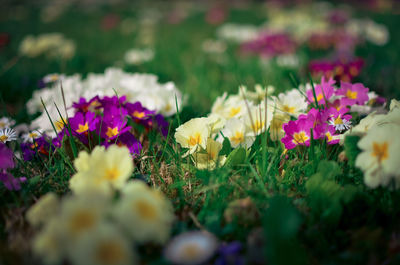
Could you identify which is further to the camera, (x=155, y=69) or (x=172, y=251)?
(x=155, y=69)

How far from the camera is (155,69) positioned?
10.4ft

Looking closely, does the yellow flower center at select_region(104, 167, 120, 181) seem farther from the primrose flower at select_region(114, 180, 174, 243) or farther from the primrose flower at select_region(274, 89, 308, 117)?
the primrose flower at select_region(274, 89, 308, 117)

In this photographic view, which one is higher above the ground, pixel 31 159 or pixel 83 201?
pixel 83 201

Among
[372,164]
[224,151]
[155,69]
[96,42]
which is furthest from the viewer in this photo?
[96,42]

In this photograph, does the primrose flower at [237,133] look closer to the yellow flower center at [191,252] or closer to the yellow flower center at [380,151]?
the yellow flower center at [380,151]

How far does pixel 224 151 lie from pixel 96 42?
495cm

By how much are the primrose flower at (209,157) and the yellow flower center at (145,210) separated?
0.51 m

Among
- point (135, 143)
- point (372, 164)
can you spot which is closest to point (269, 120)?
point (372, 164)

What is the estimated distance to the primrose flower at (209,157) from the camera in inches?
48.9

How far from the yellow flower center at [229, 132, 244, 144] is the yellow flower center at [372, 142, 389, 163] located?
0.54 m

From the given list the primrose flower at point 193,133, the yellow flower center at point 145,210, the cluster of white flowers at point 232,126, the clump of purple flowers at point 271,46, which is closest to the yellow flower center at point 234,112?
the cluster of white flowers at point 232,126

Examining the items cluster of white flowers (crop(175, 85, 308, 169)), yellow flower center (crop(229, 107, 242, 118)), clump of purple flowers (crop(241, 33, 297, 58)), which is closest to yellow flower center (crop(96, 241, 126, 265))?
cluster of white flowers (crop(175, 85, 308, 169))

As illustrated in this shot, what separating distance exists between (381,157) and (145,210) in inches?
30.3

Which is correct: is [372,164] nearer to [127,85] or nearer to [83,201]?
[83,201]
